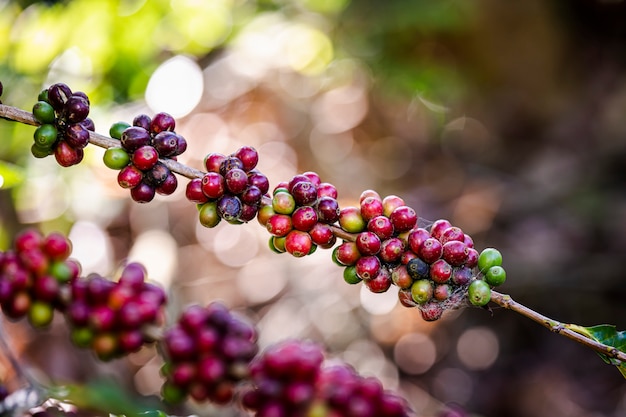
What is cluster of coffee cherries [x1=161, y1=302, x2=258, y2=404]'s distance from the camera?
0.93m

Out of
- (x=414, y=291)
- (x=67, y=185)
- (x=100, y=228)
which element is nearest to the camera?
(x=414, y=291)

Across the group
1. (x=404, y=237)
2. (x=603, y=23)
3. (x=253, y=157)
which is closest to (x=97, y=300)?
(x=253, y=157)

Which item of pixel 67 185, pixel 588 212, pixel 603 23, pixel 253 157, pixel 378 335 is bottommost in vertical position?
pixel 378 335

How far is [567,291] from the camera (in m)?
2.97

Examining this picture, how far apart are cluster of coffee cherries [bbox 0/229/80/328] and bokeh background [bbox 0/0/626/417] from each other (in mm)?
1150

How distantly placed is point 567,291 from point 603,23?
1664mm

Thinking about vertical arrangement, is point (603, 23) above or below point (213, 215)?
above

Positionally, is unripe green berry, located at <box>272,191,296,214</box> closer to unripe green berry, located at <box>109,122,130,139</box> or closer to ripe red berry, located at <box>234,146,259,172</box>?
ripe red berry, located at <box>234,146,259,172</box>

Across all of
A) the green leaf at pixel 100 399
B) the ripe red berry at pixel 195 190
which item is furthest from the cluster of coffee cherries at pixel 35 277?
the ripe red berry at pixel 195 190

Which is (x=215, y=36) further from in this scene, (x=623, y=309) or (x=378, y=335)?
(x=623, y=309)

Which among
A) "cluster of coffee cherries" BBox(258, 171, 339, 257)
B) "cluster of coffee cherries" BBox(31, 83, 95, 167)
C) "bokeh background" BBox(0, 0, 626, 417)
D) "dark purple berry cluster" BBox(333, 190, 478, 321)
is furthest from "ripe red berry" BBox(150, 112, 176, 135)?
"bokeh background" BBox(0, 0, 626, 417)

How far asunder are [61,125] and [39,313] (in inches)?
11.6

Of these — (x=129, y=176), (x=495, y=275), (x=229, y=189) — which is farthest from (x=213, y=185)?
(x=495, y=275)

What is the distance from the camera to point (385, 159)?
3719 millimetres
